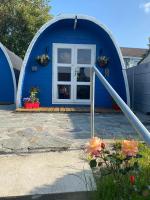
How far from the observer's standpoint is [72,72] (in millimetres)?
11125

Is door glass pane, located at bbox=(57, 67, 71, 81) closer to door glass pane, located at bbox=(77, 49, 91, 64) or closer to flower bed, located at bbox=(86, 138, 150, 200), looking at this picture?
door glass pane, located at bbox=(77, 49, 91, 64)

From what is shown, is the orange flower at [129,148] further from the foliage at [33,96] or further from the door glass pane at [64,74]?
the door glass pane at [64,74]

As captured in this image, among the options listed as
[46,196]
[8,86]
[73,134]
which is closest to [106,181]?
[46,196]

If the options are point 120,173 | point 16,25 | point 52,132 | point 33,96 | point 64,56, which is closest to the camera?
point 120,173

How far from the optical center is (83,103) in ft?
36.4

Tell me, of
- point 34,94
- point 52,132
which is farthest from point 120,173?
point 34,94

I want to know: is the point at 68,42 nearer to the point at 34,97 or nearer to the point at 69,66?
the point at 69,66

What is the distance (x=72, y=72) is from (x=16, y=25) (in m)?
15.7

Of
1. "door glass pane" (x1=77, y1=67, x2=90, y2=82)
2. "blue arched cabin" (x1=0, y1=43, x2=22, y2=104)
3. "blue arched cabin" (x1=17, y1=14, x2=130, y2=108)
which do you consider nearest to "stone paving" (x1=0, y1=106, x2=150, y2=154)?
"blue arched cabin" (x1=17, y1=14, x2=130, y2=108)

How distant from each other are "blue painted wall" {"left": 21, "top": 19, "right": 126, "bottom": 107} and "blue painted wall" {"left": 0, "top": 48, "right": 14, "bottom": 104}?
1946 mm

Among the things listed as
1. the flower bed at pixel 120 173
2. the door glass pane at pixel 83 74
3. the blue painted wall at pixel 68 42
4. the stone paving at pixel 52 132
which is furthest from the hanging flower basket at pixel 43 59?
the flower bed at pixel 120 173

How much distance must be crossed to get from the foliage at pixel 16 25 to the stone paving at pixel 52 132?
17.6 metres

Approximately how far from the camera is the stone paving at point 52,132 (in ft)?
16.8

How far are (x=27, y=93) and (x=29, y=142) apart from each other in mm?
5815
